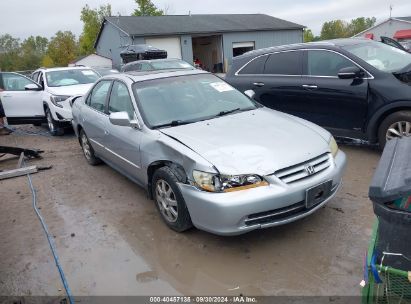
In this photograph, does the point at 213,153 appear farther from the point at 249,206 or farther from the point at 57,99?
the point at 57,99

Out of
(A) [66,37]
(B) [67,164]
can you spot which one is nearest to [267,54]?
(B) [67,164]

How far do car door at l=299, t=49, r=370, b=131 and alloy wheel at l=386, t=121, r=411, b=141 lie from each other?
1.30 ft

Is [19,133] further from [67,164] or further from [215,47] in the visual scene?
[215,47]

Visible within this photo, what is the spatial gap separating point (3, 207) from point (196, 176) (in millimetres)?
3203

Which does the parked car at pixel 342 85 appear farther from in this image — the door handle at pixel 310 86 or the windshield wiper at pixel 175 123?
the windshield wiper at pixel 175 123

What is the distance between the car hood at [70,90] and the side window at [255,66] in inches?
153

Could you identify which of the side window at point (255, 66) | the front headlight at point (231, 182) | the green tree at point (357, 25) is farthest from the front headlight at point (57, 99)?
the green tree at point (357, 25)

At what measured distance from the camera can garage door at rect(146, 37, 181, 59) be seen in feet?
98.0

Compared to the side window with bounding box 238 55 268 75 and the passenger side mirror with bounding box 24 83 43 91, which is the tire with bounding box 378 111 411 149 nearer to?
the side window with bounding box 238 55 268 75

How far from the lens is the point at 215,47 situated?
34250 millimetres

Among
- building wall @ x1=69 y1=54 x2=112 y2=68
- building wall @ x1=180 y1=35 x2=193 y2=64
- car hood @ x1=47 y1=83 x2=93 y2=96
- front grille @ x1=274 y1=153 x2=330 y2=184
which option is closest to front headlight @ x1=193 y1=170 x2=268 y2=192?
front grille @ x1=274 y1=153 x2=330 y2=184

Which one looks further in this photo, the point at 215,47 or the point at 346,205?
the point at 215,47

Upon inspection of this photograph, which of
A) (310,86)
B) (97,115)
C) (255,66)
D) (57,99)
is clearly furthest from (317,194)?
(57,99)

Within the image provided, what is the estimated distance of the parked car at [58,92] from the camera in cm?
870
